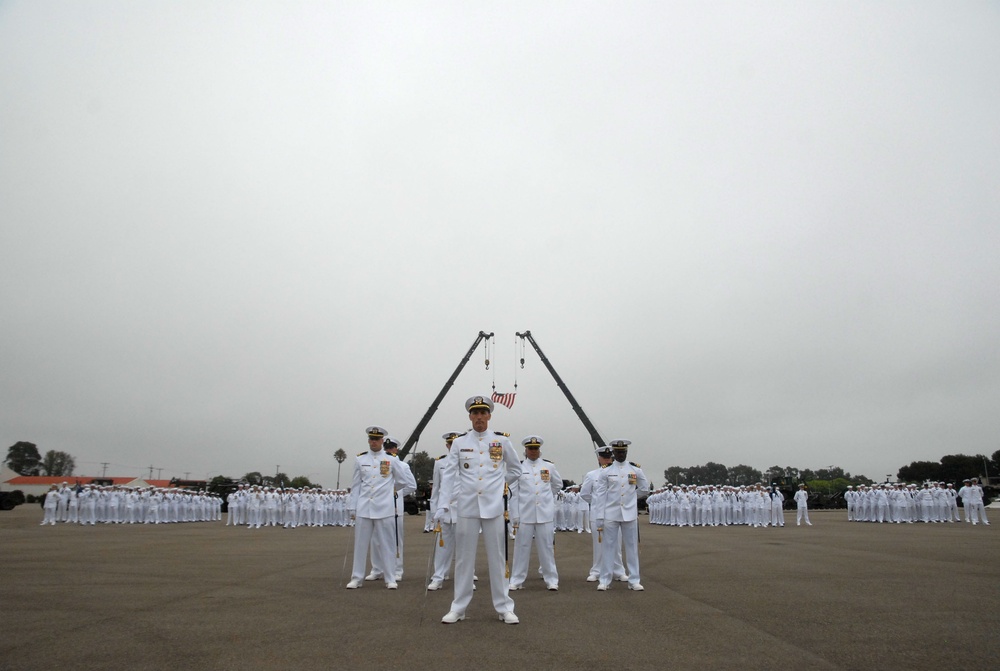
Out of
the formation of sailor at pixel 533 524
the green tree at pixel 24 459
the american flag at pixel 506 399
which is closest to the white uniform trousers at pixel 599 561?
the formation of sailor at pixel 533 524

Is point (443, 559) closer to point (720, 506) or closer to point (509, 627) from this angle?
point (509, 627)

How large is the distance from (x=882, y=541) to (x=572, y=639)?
15493mm

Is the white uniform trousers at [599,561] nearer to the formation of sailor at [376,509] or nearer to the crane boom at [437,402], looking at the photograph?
the formation of sailor at [376,509]

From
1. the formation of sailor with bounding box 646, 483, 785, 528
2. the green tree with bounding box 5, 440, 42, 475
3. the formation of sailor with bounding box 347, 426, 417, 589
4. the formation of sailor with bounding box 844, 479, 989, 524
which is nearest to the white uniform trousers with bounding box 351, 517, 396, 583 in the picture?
the formation of sailor with bounding box 347, 426, 417, 589

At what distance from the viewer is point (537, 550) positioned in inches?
384

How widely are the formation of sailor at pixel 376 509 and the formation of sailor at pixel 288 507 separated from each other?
66.5ft

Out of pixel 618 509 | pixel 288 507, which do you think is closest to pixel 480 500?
pixel 618 509

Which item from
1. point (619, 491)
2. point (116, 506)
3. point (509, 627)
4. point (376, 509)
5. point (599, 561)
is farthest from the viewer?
point (116, 506)

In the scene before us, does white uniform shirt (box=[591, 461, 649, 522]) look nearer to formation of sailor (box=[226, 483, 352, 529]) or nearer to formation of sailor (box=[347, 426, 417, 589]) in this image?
formation of sailor (box=[347, 426, 417, 589])

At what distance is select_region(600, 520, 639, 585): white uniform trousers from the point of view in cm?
905

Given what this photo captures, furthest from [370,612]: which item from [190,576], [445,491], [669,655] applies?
[190,576]

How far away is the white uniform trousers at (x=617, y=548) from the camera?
9.05 m

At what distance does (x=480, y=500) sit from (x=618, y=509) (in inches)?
137

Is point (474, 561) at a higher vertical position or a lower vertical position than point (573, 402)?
lower
